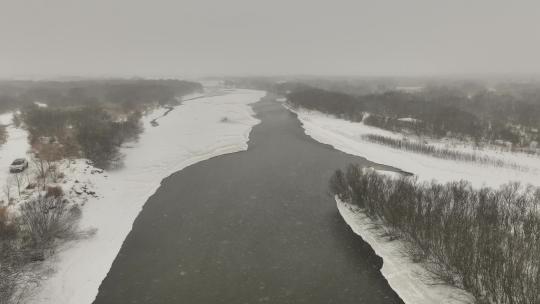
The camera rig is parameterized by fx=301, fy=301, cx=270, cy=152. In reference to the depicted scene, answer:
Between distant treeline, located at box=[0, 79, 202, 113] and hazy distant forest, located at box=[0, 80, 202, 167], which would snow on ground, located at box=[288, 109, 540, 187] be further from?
distant treeline, located at box=[0, 79, 202, 113]

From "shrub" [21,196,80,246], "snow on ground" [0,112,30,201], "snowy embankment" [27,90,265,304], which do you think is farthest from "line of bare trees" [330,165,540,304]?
"snow on ground" [0,112,30,201]

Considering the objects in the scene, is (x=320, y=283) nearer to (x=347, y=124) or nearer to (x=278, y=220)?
(x=278, y=220)

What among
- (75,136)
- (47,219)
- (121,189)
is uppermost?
(75,136)

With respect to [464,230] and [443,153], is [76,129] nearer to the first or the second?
[464,230]

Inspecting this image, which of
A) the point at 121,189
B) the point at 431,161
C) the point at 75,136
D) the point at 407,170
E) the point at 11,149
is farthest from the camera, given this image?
the point at 431,161

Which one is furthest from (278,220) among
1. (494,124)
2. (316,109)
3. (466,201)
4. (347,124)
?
(316,109)

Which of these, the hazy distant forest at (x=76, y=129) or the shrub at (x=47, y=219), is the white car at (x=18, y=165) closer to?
the hazy distant forest at (x=76, y=129)

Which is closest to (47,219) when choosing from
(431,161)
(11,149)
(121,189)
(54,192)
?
(54,192)
